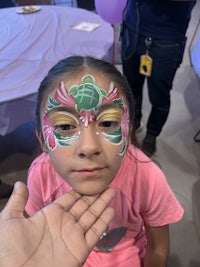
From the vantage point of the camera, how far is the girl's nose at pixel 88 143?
655 mm

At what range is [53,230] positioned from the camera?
0.67 meters

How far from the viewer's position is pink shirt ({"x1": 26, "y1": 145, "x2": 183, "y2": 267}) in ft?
2.82

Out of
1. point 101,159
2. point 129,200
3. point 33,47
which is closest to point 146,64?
point 33,47

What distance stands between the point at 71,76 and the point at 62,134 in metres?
0.14

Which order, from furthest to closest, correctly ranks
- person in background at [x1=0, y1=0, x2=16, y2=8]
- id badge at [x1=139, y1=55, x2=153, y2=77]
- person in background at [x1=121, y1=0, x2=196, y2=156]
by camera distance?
person in background at [x1=0, y1=0, x2=16, y2=8]
id badge at [x1=139, y1=55, x2=153, y2=77]
person in background at [x1=121, y1=0, x2=196, y2=156]

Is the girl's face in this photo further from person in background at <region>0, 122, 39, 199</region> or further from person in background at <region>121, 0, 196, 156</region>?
person in background at <region>0, 122, 39, 199</region>

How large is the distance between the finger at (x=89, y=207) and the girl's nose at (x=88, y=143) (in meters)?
0.13

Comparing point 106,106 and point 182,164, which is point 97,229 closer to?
point 106,106

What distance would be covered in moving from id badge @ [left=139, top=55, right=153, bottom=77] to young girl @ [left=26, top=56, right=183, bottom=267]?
865 millimetres

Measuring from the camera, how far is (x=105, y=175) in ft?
2.27

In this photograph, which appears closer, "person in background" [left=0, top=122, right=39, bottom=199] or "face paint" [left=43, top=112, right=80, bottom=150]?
"face paint" [left=43, top=112, right=80, bottom=150]

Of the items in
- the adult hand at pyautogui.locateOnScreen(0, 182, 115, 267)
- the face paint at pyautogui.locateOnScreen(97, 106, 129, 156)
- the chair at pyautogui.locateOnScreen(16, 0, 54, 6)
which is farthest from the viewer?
the chair at pyautogui.locateOnScreen(16, 0, 54, 6)

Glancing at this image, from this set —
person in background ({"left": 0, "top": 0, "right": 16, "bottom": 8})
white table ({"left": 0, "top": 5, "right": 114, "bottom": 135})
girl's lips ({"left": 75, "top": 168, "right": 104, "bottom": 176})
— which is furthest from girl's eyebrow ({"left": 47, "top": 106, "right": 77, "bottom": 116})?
person in background ({"left": 0, "top": 0, "right": 16, "bottom": 8})

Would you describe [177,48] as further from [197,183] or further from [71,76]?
[71,76]
